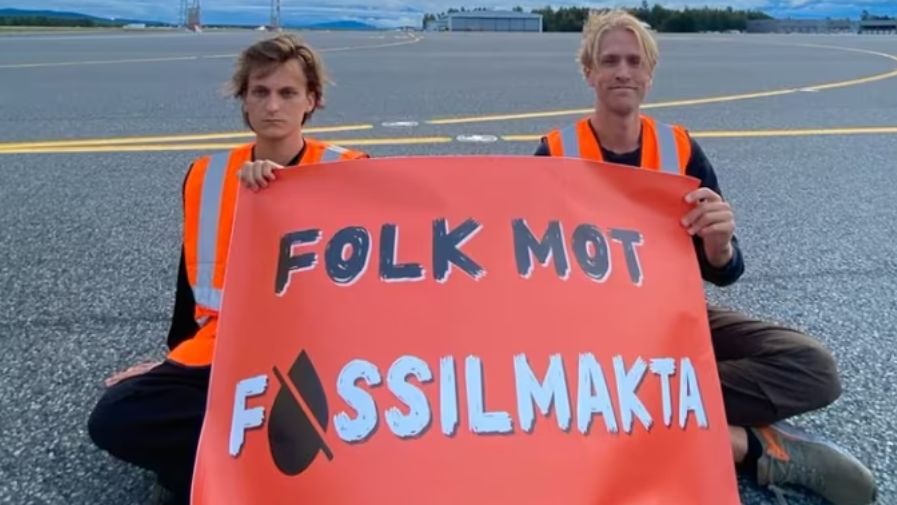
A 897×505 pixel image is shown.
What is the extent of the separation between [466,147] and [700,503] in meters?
5.05

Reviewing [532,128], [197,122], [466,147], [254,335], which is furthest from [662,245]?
[197,122]

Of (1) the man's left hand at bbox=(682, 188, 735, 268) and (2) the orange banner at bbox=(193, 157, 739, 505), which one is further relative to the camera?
(1) the man's left hand at bbox=(682, 188, 735, 268)

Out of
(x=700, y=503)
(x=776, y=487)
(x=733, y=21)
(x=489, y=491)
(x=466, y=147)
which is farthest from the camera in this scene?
(x=733, y=21)

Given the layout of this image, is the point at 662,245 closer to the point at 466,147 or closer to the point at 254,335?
the point at 254,335

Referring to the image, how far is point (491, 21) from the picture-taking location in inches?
2415

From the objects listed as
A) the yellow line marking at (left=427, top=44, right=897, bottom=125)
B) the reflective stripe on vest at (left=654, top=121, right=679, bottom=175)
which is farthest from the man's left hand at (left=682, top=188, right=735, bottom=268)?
the yellow line marking at (left=427, top=44, right=897, bottom=125)

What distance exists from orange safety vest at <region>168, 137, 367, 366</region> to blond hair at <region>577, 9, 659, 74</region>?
861 mm

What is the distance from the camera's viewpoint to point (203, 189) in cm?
242

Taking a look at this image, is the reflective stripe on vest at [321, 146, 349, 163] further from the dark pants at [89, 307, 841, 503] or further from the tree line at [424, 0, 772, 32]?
the tree line at [424, 0, 772, 32]

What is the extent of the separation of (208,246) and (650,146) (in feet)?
4.10

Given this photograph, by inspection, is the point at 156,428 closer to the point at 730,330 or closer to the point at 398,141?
the point at 730,330

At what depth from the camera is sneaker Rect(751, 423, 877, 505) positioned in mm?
2197

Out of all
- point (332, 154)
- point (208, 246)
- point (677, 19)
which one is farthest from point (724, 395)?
point (677, 19)

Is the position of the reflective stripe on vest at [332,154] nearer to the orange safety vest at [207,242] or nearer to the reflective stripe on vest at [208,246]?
the orange safety vest at [207,242]
